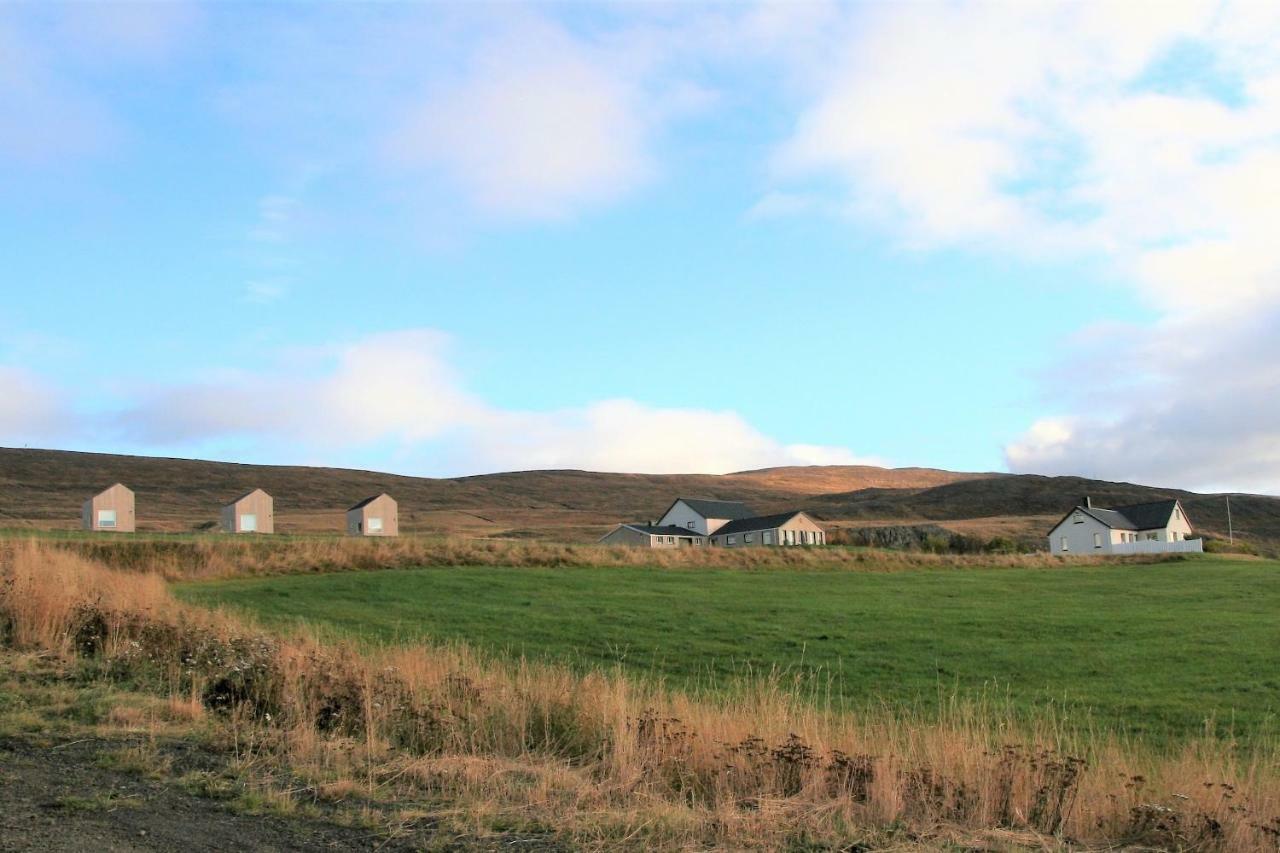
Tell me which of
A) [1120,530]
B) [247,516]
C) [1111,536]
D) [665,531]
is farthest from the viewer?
[665,531]

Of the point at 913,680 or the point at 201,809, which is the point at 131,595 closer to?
the point at 201,809

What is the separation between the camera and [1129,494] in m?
176

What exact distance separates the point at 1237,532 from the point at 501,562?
12867cm

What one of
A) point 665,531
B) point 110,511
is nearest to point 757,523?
point 665,531

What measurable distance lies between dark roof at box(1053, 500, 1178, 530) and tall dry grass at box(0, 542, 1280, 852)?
86.3 m

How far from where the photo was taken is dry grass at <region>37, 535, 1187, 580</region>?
3866 cm

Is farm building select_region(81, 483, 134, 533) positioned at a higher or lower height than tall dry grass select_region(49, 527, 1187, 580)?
higher

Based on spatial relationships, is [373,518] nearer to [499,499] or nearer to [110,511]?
[110,511]

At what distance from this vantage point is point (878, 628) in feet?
87.8

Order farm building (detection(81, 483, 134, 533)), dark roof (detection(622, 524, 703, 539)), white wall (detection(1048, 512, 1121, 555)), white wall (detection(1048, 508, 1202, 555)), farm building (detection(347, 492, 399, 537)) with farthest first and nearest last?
dark roof (detection(622, 524, 703, 539)) < white wall (detection(1048, 512, 1121, 555)) < white wall (detection(1048, 508, 1202, 555)) < farm building (detection(347, 492, 399, 537)) < farm building (detection(81, 483, 134, 533))

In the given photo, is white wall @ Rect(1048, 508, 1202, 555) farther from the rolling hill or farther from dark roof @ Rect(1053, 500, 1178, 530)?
the rolling hill

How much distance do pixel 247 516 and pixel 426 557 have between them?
3168 cm

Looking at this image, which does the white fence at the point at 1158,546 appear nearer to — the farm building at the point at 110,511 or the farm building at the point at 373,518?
the farm building at the point at 373,518

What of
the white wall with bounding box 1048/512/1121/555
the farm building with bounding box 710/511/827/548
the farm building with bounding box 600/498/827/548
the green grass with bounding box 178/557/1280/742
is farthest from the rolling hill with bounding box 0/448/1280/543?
the green grass with bounding box 178/557/1280/742
